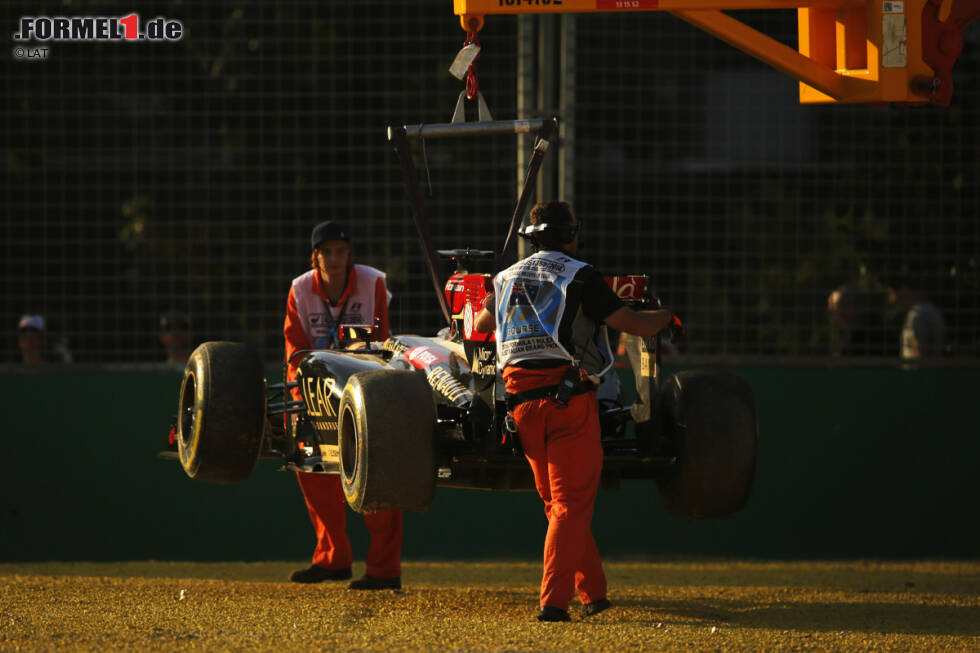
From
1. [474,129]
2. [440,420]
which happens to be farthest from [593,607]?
[474,129]

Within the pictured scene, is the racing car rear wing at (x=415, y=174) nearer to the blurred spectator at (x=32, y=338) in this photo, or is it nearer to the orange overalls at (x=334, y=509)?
the orange overalls at (x=334, y=509)

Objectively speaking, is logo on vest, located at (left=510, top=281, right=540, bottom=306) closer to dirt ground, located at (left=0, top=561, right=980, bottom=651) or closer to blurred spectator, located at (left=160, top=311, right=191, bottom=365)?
dirt ground, located at (left=0, top=561, right=980, bottom=651)

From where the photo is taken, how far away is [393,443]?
7.11 m

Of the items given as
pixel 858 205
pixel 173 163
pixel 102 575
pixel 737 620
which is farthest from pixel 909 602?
pixel 173 163

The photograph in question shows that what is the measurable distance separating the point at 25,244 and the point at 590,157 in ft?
13.9

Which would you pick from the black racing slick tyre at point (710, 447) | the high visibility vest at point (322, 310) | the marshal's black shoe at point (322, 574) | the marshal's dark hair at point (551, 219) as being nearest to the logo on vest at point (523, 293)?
the marshal's dark hair at point (551, 219)

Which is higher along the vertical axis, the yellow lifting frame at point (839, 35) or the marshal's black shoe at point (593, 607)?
the yellow lifting frame at point (839, 35)

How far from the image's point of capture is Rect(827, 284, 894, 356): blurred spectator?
11641 mm

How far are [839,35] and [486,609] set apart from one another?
3479 millimetres

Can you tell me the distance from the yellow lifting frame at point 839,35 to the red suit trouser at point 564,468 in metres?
1.91

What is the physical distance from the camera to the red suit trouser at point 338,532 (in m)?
9.03

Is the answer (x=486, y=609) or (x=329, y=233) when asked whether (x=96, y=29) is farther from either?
(x=486, y=609)

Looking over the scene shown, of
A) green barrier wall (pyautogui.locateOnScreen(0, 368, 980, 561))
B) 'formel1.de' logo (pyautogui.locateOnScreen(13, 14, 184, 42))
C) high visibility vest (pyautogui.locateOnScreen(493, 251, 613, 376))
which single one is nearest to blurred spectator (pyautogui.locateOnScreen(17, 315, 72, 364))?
green barrier wall (pyautogui.locateOnScreen(0, 368, 980, 561))

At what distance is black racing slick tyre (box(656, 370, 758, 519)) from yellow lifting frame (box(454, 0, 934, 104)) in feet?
5.15
